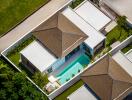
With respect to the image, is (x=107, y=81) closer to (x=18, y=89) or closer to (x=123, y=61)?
(x=123, y=61)

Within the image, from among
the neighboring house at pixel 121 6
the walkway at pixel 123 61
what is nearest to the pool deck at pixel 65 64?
the walkway at pixel 123 61

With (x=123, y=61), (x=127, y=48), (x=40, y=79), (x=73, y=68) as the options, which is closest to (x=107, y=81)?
(x=123, y=61)

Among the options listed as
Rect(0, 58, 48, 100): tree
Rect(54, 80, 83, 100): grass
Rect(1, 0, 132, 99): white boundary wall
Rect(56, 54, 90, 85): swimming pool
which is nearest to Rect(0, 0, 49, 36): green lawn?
Rect(1, 0, 132, 99): white boundary wall

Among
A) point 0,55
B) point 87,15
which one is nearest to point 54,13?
point 87,15

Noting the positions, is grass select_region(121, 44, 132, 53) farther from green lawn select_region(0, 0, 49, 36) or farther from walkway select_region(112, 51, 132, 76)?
green lawn select_region(0, 0, 49, 36)

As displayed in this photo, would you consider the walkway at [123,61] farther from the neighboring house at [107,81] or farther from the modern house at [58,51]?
the modern house at [58,51]

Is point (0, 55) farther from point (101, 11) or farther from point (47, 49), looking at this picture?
point (101, 11)
